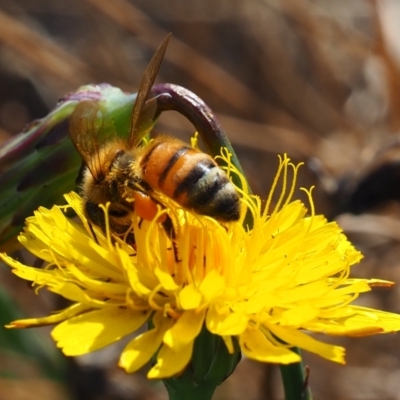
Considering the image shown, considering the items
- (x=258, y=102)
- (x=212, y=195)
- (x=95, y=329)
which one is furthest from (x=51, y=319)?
(x=258, y=102)

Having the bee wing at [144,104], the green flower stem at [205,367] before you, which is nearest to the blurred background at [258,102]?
the bee wing at [144,104]

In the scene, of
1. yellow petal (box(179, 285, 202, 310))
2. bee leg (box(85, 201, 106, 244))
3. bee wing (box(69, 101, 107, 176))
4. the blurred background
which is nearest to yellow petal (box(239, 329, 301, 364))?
yellow petal (box(179, 285, 202, 310))

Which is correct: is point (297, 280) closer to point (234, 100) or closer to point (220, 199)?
point (220, 199)

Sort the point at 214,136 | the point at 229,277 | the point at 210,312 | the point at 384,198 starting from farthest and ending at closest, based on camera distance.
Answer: the point at 384,198 → the point at 214,136 → the point at 229,277 → the point at 210,312

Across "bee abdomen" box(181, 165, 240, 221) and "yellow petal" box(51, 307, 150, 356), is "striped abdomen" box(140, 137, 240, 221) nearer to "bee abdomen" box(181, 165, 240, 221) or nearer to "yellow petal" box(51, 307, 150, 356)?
"bee abdomen" box(181, 165, 240, 221)

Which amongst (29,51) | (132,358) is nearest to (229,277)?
(132,358)

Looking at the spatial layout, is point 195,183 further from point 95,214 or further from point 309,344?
point 309,344
